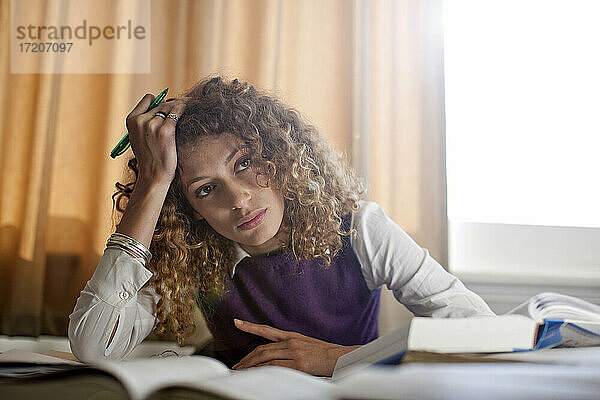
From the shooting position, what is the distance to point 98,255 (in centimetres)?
95

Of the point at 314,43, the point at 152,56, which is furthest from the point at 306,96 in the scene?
the point at 152,56

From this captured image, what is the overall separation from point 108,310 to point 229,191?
0.25 meters

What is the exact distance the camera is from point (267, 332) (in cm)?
87

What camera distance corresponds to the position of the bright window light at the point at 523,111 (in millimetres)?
1049

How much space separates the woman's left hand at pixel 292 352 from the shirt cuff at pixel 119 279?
7.1 inches

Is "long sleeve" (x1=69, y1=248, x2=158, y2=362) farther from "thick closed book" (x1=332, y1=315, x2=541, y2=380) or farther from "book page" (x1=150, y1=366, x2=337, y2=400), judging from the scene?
"book page" (x1=150, y1=366, x2=337, y2=400)

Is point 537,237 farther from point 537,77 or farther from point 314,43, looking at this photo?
point 314,43

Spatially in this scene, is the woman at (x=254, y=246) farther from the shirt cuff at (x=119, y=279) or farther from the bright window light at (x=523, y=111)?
the bright window light at (x=523, y=111)

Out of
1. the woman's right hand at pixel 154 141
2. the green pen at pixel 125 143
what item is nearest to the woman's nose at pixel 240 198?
the woman's right hand at pixel 154 141

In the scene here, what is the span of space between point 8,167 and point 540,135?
3.27 ft

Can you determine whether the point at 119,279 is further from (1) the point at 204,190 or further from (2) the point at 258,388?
(2) the point at 258,388

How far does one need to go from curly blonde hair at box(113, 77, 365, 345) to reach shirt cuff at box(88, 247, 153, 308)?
58mm

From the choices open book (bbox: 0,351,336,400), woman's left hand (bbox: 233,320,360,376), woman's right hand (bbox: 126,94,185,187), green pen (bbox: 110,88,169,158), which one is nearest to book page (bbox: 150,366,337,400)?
open book (bbox: 0,351,336,400)

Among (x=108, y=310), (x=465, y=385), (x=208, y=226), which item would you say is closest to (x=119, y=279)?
(x=108, y=310)
